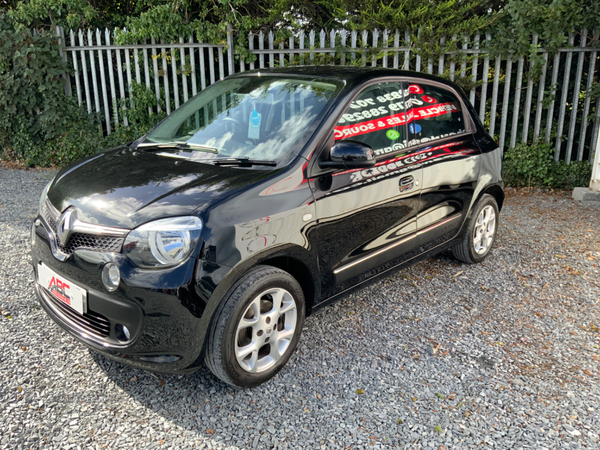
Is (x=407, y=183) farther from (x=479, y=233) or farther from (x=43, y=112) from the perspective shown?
(x=43, y=112)

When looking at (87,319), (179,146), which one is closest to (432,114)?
(179,146)

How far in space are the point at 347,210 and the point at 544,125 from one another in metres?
5.98

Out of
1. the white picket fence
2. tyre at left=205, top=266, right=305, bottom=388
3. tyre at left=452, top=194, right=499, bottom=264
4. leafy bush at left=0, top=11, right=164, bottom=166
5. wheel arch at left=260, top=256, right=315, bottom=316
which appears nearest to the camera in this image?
tyre at left=205, top=266, right=305, bottom=388

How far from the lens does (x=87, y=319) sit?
2.65 metres

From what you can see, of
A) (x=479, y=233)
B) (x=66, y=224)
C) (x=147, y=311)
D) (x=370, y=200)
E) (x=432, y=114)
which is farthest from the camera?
(x=479, y=233)

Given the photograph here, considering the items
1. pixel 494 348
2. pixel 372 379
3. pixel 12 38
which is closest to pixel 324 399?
pixel 372 379

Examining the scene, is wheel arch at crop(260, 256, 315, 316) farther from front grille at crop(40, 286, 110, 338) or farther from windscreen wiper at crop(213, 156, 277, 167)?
front grille at crop(40, 286, 110, 338)

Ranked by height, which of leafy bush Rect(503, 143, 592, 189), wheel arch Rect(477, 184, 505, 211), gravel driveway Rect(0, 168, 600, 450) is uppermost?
wheel arch Rect(477, 184, 505, 211)

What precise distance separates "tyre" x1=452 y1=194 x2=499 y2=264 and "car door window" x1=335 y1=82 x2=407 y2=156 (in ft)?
4.38

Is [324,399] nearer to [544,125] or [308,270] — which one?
[308,270]

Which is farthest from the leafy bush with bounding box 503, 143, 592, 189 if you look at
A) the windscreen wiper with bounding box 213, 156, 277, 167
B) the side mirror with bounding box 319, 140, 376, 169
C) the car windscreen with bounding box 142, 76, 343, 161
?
the windscreen wiper with bounding box 213, 156, 277, 167

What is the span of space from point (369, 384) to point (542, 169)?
19.6 ft

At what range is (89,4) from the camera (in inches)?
342

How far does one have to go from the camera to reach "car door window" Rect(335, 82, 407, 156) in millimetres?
3301
